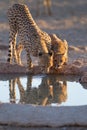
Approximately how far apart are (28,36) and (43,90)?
7.62ft

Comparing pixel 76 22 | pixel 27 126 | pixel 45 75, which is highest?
pixel 27 126

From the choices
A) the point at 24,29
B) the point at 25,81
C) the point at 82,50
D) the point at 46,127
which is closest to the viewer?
the point at 46,127

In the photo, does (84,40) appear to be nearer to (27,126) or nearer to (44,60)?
(44,60)

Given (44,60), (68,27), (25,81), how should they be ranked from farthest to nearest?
(68,27) → (44,60) → (25,81)

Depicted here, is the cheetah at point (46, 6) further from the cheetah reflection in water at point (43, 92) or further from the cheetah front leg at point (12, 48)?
the cheetah reflection in water at point (43, 92)

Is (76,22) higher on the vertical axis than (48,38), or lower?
lower

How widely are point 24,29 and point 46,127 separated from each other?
15.3ft

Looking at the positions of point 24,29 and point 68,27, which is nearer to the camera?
point 24,29

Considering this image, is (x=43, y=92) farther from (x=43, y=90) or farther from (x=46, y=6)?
(x=46, y=6)

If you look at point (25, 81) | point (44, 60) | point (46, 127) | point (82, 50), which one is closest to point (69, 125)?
point (46, 127)

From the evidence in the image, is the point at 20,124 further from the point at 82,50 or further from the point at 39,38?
the point at 82,50

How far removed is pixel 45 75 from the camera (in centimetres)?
1013

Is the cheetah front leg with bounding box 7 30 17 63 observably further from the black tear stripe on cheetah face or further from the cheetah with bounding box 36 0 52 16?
the cheetah with bounding box 36 0 52 16

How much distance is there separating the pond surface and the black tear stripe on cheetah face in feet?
1.71
